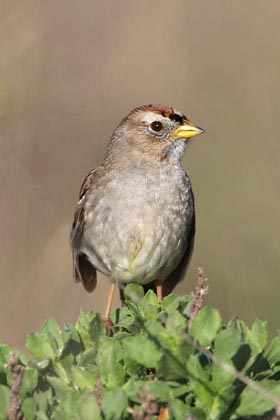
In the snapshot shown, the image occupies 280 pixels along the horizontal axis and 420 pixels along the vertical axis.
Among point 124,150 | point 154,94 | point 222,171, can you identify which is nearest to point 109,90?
point 154,94

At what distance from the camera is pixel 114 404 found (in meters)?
2.20

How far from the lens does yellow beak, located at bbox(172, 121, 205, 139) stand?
4.70m

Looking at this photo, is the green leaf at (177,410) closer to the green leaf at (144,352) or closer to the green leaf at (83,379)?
the green leaf at (144,352)

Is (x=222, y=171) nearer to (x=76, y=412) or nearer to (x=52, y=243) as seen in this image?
(x=52, y=243)

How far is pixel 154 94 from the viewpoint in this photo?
6.66 metres

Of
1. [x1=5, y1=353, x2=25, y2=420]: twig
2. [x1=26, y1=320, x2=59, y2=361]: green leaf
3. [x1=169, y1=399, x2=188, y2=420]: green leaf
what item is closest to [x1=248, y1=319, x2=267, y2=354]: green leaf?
[x1=169, y1=399, x2=188, y2=420]: green leaf

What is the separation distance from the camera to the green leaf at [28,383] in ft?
7.70

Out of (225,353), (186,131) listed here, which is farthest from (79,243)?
(225,353)

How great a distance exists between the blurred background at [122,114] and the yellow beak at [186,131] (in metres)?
0.66

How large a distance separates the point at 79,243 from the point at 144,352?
2611 mm

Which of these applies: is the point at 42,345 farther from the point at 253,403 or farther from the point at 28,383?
the point at 253,403

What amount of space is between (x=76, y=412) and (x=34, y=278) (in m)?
2.53

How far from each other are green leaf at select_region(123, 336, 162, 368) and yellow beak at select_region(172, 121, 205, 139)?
8.06 feet

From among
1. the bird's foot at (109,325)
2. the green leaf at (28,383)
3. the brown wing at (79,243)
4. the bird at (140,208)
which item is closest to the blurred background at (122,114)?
the brown wing at (79,243)
